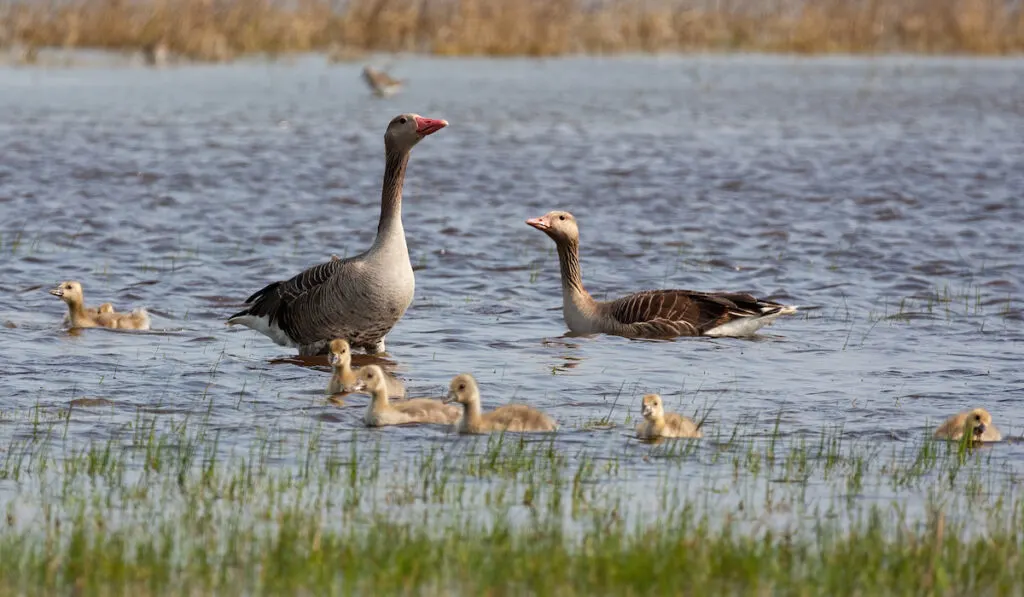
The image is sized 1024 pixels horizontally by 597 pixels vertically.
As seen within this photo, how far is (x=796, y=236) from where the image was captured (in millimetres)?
20750

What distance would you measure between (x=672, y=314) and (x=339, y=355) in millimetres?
3992

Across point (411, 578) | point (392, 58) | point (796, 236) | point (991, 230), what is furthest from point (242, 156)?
point (411, 578)

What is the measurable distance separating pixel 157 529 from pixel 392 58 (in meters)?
39.5

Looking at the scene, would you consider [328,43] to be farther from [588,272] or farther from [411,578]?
[411,578]

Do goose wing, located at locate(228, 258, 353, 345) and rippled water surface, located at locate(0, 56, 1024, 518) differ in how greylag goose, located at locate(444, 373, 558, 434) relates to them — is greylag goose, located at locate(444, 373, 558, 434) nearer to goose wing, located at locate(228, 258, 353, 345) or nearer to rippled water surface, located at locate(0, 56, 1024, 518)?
rippled water surface, located at locate(0, 56, 1024, 518)

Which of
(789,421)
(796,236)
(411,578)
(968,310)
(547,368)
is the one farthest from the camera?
(796,236)

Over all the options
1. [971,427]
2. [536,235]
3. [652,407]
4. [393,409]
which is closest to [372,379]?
[393,409]

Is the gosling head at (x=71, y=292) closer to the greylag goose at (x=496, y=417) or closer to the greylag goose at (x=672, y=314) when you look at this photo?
the greylag goose at (x=672, y=314)

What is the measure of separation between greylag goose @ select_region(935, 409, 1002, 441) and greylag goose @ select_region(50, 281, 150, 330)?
290 inches

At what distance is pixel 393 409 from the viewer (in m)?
10.3

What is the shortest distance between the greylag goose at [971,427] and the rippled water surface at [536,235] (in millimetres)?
220

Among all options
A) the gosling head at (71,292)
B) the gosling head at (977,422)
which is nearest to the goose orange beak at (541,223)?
the gosling head at (71,292)

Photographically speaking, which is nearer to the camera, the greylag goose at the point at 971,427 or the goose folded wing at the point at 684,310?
the greylag goose at the point at 971,427

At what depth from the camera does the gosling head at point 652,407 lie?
379 inches
